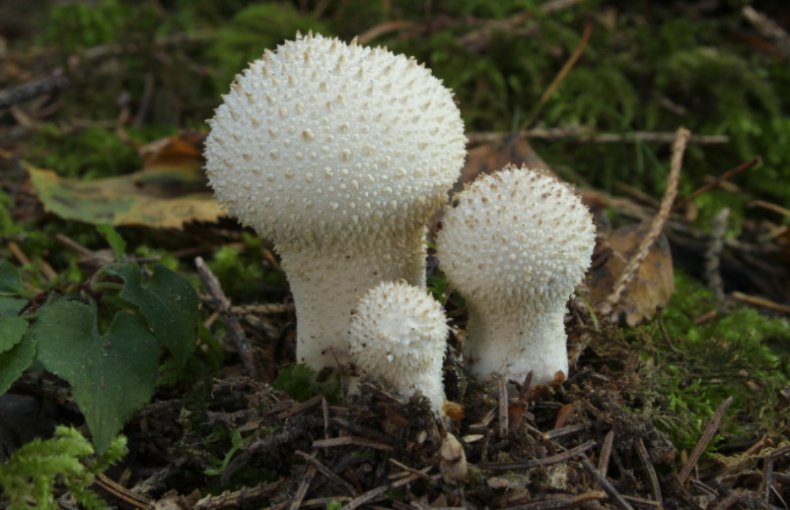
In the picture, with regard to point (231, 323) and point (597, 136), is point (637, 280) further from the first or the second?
point (231, 323)

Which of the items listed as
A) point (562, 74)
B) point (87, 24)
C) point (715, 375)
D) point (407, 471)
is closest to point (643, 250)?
point (715, 375)

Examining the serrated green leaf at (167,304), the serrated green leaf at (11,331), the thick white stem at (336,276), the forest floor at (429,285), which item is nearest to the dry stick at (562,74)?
the forest floor at (429,285)

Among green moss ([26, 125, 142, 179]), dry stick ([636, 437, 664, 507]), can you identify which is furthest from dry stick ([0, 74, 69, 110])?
dry stick ([636, 437, 664, 507])

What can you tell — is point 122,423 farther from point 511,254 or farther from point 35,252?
point 35,252

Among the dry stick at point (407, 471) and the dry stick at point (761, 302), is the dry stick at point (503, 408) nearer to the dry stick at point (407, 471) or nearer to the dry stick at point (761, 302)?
the dry stick at point (407, 471)

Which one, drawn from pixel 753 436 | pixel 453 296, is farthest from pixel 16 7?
pixel 753 436

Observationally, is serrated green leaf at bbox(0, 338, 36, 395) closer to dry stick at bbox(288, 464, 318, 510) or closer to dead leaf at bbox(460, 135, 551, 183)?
dry stick at bbox(288, 464, 318, 510)
